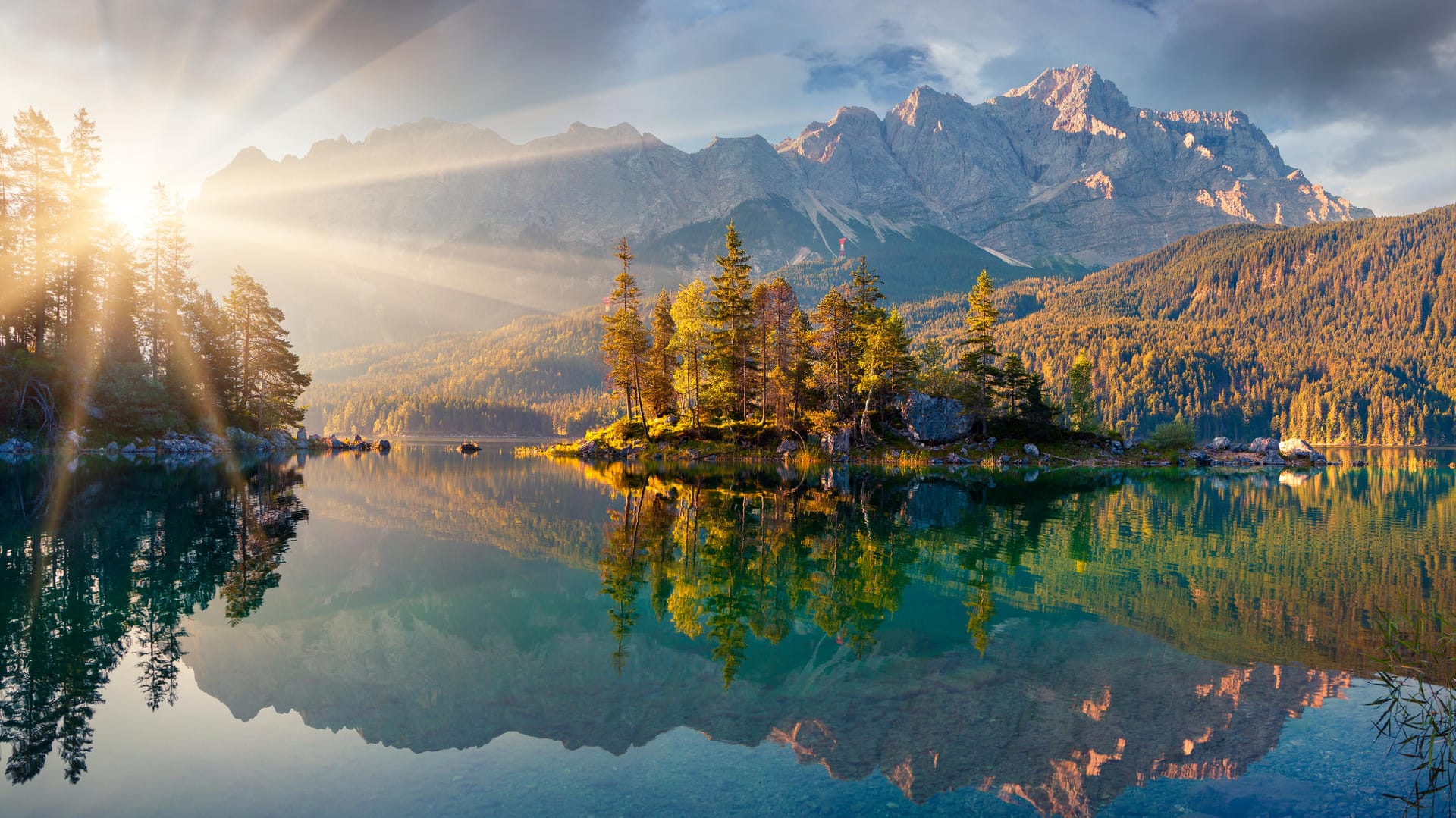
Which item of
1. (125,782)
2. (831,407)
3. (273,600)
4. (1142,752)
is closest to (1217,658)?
(1142,752)

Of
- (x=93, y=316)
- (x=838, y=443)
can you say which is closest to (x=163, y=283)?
(x=93, y=316)

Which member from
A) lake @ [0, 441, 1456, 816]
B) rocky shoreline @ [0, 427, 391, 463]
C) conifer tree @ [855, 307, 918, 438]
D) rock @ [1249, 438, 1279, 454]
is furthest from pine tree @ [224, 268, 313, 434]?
rock @ [1249, 438, 1279, 454]

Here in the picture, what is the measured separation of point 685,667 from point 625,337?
60016mm

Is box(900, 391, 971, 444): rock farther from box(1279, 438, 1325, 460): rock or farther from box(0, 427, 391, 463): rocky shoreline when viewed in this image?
box(0, 427, 391, 463): rocky shoreline

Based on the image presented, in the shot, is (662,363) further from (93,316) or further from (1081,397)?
(1081,397)

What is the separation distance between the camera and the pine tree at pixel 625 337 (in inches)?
2744

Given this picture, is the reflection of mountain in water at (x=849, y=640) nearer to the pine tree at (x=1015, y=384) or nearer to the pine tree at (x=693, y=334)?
the pine tree at (x=693, y=334)

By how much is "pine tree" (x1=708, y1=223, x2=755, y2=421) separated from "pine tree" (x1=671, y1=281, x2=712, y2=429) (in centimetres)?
115

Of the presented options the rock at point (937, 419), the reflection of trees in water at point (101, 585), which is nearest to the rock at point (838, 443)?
the rock at point (937, 419)

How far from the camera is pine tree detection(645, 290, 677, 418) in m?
74.6

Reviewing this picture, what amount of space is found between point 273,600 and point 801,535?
1661cm

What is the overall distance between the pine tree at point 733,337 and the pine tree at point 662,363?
5.77m

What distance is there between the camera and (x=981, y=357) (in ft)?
236

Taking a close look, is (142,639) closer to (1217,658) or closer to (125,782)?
(125,782)
